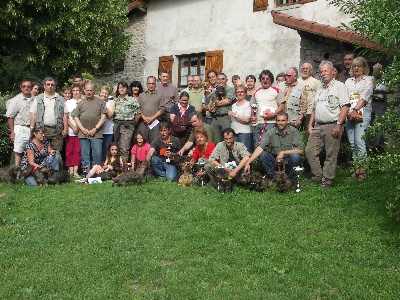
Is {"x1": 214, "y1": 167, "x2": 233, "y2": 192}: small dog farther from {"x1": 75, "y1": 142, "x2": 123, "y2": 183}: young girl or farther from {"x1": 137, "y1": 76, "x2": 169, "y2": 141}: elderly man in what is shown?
{"x1": 137, "y1": 76, "x2": 169, "y2": 141}: elderly man

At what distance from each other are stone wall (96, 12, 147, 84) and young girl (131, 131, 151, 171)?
8.87 metres

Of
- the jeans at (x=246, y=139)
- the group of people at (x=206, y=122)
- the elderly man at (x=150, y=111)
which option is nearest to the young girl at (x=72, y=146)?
the group of people at (x=206, y=122)

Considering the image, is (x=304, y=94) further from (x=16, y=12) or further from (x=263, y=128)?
(x=16, y=12)

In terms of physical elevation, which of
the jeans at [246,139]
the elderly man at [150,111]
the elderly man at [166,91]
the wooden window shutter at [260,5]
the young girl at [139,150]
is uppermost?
the wooden window shutter at [260,5]

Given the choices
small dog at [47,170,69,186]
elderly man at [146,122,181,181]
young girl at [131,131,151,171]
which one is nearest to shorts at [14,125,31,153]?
small dog at [47,170,69,186]

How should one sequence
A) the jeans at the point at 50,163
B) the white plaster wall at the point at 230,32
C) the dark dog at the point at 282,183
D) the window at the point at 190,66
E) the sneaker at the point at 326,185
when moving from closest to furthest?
the dark dog at the point at 282,183
the sneaker at the point at 326,185
the jeans at the point at 50,163
the white plaster wall at the point at 230,32
the window at the point at 190,66

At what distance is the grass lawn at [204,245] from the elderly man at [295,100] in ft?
5.05

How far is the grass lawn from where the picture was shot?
5199 mm

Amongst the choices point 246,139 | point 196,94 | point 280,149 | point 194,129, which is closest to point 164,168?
point 194,129

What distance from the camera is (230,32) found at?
53.0 feet

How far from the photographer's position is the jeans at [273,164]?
8.76 m

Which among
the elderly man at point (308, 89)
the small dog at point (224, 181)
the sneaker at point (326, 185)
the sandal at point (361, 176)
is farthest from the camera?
the elderly man at point (308, 89)

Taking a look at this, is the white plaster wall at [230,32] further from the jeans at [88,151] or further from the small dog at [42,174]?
the small dog at [42,174]

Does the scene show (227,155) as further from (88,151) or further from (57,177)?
(57,177)
